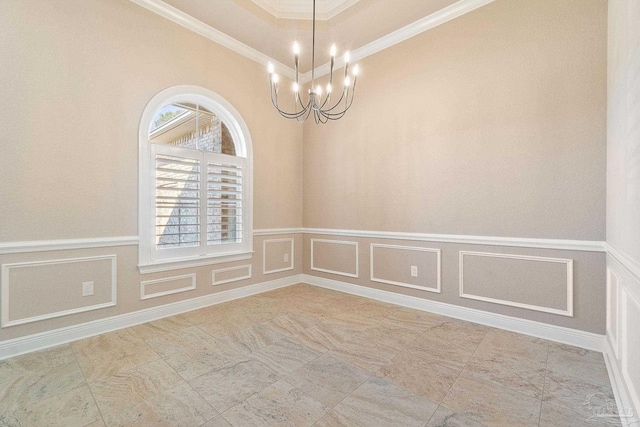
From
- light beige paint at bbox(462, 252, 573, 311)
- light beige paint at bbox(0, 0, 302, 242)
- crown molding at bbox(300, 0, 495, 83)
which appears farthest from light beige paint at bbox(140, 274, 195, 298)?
crown molding at bbox(300, 0, 495, 83)

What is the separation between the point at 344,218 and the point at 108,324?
2.92 m

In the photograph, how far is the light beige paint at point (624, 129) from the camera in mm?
1394

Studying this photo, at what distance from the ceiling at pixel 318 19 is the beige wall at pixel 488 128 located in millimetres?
156

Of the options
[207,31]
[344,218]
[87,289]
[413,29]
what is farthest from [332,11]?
[87,289]

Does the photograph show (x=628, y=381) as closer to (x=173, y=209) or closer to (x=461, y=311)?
(x=461, y=311)

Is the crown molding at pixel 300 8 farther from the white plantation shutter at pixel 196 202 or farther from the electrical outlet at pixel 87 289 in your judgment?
the electrical outlet at pixel 87 289

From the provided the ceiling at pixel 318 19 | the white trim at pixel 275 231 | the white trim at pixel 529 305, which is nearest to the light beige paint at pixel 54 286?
the white trim at pixel 275 231

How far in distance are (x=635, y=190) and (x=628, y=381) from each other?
3.45 feet

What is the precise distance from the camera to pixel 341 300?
3.66 m

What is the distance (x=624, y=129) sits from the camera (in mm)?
1681

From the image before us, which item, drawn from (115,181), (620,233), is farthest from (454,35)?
(115,181)

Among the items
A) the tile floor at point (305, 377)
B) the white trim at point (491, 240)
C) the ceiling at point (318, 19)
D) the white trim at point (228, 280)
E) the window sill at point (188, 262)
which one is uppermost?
the ceiling at point (318, 19)

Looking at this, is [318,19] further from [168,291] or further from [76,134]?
[168,291]

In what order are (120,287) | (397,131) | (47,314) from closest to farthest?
(47,314), (120,287), (397,131)
